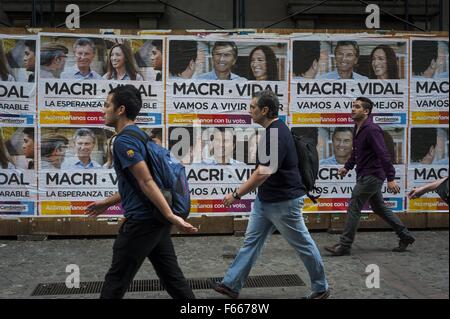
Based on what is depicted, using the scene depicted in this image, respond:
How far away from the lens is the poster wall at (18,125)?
7.47 meters

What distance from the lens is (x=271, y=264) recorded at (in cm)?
659

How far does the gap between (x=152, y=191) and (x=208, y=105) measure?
13.3 feet

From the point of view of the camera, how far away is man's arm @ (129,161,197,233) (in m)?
3.82

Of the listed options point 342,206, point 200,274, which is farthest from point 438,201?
point 200,274

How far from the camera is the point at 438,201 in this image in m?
8.10

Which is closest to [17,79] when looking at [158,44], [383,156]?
[158,44]

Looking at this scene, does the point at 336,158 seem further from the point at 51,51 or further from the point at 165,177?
the point at 165,177

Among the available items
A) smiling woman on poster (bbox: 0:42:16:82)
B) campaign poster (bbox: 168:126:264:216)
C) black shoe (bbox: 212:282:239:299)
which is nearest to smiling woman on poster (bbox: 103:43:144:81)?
campaign poster (bbox: 168:126:264:216)

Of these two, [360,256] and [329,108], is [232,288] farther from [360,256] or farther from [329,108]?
[329,108]

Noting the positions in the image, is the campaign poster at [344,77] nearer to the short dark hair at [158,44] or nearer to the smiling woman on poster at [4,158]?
the short dark hair at [158,44]

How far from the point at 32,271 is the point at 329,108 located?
14.4 ft

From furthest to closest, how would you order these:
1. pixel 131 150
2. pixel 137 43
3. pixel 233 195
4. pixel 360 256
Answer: pixel 137 43 → pixel 360 256 → pixel 233 195 → pixel 131 150

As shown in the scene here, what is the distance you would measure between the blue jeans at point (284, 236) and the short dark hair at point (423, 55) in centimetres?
391
